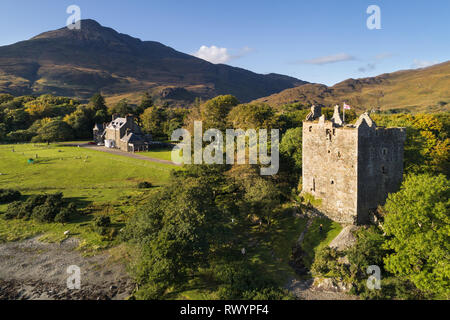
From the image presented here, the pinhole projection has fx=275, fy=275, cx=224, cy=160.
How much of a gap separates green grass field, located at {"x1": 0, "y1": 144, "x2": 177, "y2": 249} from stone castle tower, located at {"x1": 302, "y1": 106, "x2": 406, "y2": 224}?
2569cm

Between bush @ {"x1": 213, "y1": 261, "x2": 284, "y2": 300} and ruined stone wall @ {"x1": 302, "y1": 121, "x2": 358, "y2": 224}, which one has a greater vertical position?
ruined stone wall @ {"x1": 302, "y1": 121, "x2": 358, "y2": 224}

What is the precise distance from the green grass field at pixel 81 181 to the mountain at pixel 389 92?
3739 inches

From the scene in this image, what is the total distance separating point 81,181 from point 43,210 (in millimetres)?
15417

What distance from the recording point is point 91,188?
160 ft

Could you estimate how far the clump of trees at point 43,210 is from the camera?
37125 millimetres

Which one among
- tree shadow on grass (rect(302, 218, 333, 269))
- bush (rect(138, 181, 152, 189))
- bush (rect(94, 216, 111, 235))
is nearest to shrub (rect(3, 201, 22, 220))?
bush (rect(94, 216, 111, 235))

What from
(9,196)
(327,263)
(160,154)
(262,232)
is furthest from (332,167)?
(160,154)

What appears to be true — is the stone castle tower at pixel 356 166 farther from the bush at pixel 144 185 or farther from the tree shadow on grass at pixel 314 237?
the bush at pixel 144 185

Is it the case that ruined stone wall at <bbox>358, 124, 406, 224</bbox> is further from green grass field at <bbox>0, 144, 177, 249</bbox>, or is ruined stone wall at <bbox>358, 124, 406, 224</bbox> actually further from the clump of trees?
the clump of trees

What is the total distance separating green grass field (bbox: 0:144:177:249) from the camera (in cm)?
3526

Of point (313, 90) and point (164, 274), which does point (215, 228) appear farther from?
point (313, 90)

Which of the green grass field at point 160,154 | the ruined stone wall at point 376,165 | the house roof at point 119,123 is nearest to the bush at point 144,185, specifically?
the green grass field at point 160,154
